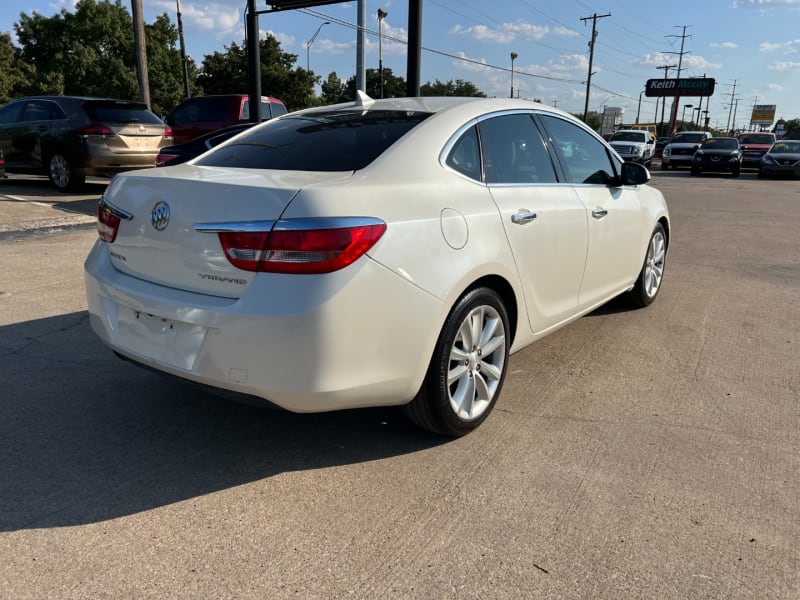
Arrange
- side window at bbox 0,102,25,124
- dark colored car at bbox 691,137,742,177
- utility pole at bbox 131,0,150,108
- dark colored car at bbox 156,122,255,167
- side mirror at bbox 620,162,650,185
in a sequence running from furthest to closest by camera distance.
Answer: dark colored car at bbox 691,137,742,177 < utility pole at bbox 131,0,150,108 < side window at bbox 0,102,25,124 < dark colored car at bbox 156,122,255,167 < side mirror at bbox 620,162,650,185

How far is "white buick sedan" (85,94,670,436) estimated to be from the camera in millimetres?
2439

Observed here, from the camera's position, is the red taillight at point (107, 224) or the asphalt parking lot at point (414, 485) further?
the red taillight at point (107, 224)

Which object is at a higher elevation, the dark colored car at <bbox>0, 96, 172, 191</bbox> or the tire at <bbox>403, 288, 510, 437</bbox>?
the dark colored car at <bbox>0, 96, 172, 191</bbox>

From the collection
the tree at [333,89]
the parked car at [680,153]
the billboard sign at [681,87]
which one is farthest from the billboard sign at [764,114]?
the parked car at [680,153]

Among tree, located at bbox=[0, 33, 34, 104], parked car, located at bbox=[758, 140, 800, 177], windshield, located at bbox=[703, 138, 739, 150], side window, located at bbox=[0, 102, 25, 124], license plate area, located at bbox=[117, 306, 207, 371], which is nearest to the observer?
A: license plate area, located at bbox=[117, 306, 207, 371]

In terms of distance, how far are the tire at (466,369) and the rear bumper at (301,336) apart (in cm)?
12

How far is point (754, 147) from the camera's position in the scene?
28.1 m

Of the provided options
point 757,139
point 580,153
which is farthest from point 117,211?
point 757,139

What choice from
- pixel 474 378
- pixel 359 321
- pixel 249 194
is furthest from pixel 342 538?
pixel 249 194

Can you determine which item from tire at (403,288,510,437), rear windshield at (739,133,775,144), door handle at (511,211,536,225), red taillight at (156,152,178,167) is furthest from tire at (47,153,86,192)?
rear windshield at (739,133,775,144)

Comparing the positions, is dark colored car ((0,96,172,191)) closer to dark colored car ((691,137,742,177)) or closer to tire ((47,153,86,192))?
tire ((47,153,86,192))

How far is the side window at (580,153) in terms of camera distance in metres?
4.07

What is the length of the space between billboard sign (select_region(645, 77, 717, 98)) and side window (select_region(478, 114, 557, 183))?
68411 millimetres

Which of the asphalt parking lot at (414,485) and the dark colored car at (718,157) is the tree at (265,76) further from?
the asphalt parking lot at (414,485)
